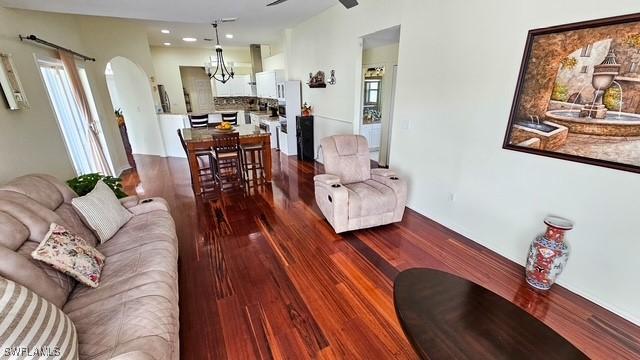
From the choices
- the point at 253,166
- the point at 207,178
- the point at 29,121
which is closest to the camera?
the point at 29,121

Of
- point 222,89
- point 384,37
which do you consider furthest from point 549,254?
point 222,89

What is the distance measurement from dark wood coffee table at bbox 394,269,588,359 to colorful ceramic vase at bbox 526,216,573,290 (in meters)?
0.91

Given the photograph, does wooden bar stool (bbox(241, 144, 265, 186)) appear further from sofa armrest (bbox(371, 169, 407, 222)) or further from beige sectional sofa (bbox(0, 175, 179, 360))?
beige sectional sofa (bbox(0, 175, 179, 360))

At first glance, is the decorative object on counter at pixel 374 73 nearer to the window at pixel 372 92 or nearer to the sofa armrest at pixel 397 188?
the window at pixel 372 92

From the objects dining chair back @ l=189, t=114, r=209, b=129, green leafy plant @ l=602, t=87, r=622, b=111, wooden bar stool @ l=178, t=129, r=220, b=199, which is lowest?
wooden bar stool @ l=178, t=129, r=220, b=199

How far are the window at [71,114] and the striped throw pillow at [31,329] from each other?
3.51 meters

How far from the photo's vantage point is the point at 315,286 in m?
2.19

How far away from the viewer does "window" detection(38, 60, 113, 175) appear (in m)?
3.70

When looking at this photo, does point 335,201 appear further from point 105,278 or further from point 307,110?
point 307,110

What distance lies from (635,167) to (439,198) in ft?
5.24

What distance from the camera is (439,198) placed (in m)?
3.14

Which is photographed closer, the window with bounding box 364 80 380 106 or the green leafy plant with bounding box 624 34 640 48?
the green leafy plant with bounding box 624 34 640 48

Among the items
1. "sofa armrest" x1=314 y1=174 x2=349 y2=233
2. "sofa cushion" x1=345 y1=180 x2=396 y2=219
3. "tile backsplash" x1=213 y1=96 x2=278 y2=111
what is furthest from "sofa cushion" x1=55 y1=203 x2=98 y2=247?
"tile backsplash" x1=213 y1=96 x2=278 y2=111

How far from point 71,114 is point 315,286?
188 inches
